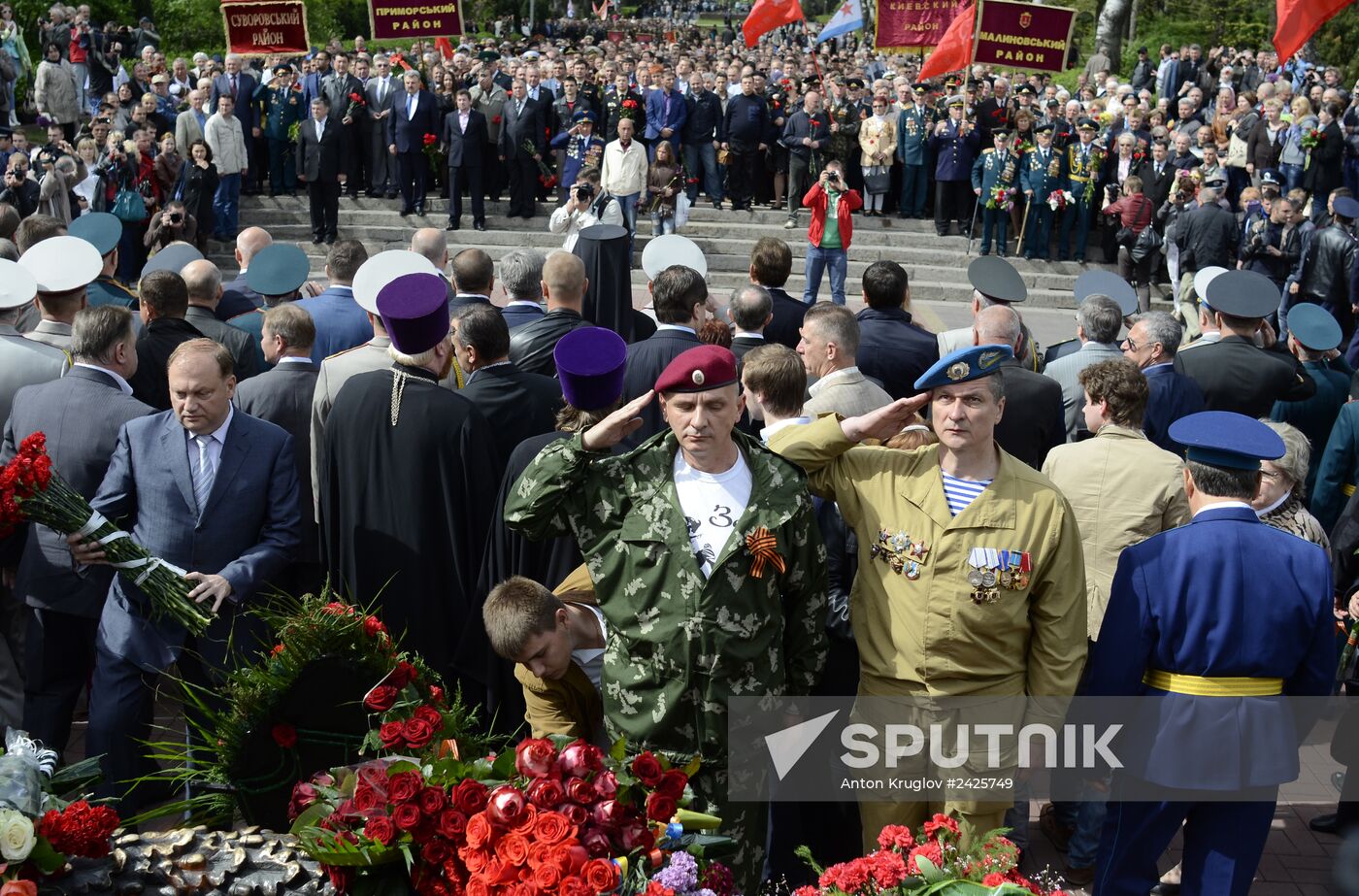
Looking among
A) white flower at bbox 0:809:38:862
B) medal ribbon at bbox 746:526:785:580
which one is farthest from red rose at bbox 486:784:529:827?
medal ribbon at bbox 746:526:785:580

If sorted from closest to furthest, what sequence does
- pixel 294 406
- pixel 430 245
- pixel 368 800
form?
pixel 368 800
pixel 294 406
pixel 430 245

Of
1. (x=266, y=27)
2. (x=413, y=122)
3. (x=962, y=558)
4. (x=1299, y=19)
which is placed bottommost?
(x=962, y=558)

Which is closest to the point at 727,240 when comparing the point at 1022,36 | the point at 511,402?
the point at 1022,36

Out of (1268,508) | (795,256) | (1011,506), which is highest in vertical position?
(1011,506)

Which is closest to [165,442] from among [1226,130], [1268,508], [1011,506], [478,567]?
[478,567]

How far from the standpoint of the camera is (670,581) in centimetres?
409

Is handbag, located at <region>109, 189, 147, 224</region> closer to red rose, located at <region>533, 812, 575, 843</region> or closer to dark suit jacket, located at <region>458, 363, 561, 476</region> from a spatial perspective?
dark suit jacket, located at <region>458, 363, 561, 476</region>

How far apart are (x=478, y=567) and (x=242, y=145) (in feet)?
43.8

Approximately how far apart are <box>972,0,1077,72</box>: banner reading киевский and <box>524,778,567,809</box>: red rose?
50.6 feet

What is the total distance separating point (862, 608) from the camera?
14.5 ft

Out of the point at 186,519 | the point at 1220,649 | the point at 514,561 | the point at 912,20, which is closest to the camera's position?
the point at 1220,649

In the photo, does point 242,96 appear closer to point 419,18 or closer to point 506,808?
point 419,18

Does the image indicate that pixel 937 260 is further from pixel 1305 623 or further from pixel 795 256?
pixel 1305 623

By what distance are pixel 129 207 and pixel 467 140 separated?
14.8 feet
